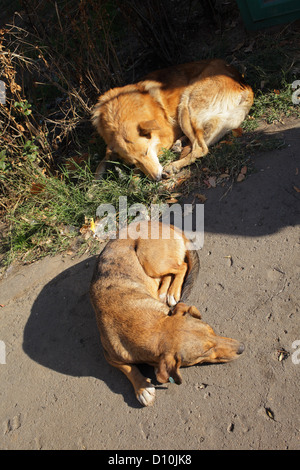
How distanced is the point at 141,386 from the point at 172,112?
13.5 feet

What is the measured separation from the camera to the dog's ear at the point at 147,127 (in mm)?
5613

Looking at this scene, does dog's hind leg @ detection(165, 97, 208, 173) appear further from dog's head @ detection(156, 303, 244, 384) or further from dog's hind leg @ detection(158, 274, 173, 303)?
dog's head @ detection(156, 303, 244, 384)

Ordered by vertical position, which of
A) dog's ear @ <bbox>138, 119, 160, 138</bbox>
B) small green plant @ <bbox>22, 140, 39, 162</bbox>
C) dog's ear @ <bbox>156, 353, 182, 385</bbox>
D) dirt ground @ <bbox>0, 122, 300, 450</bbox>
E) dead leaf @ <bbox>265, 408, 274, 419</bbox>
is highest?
small green plant @ <bbox>22, 140, 39, 162</bbox>

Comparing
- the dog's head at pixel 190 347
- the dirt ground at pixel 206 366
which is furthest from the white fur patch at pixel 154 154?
the dog's head at pixel 190 347

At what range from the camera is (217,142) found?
580 centimetres

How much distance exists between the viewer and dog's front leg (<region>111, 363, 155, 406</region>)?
3.38m

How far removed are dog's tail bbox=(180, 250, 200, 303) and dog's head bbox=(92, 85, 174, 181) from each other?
5.47ft

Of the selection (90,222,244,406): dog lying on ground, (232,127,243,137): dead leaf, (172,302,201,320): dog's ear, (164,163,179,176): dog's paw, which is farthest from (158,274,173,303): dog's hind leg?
(232,127,243,137): dead leaf

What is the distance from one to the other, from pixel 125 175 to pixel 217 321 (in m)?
2.84

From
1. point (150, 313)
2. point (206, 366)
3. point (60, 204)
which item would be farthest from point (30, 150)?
point (206, 366)

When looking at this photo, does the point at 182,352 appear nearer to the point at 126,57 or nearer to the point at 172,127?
the point at 172,127

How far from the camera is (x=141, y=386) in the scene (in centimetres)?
342

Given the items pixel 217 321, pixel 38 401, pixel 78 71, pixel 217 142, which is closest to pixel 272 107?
pixel 217 142

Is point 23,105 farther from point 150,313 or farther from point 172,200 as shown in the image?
point 150,313
